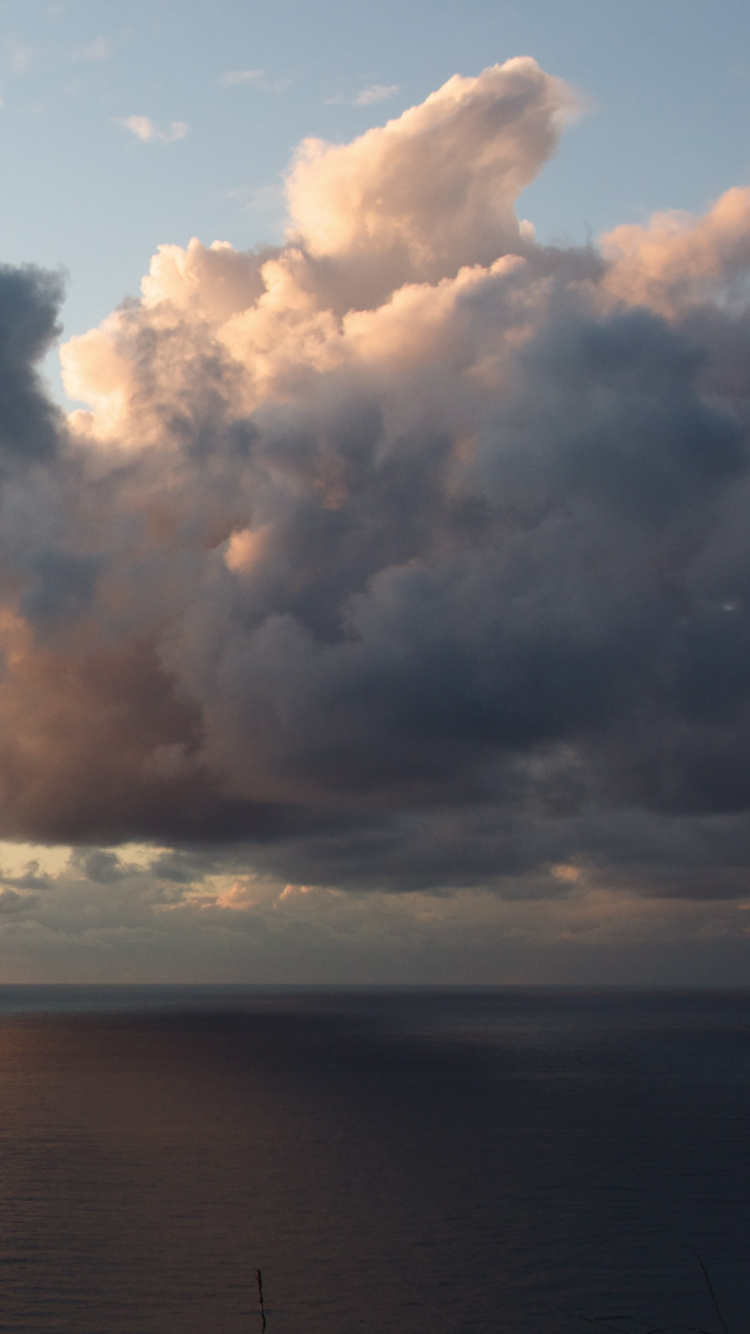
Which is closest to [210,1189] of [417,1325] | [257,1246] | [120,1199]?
[120,1199]

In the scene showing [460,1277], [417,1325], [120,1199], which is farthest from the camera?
[120,1199]

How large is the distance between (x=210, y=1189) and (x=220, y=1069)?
7609 centimetres

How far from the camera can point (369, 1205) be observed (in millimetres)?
55562

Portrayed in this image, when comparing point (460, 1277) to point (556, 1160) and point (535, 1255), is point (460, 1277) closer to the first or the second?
point (535, 1255)

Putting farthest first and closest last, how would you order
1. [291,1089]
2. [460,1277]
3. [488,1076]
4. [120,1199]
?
[488,1076], [291,1089], [120,1199], [460,1277]

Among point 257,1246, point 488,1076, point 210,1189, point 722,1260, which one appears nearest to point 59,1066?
point 488,1076

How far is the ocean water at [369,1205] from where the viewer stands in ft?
130

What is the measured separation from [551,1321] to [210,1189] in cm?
2616

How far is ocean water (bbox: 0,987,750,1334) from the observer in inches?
1561

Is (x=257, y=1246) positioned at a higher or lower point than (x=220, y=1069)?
higher

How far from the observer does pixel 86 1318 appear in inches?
1483

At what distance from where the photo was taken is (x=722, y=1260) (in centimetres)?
4562

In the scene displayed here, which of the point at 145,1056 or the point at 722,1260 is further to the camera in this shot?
the point at 145,1056

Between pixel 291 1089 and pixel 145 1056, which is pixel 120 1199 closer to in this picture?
pixel 291 1089
